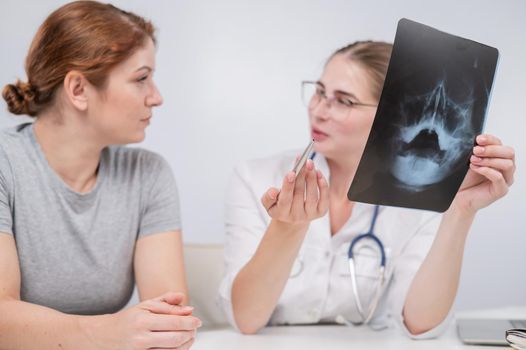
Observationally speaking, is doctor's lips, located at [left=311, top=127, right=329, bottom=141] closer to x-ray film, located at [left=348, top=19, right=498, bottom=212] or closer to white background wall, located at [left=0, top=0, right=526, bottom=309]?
x-ray film, located at [left=348, top=19, right=498, bottom=212]

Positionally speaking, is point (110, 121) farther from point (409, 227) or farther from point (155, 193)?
point (409, 227)

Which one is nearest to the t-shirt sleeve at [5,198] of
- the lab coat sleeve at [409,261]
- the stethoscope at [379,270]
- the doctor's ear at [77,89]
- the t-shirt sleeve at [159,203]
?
the doctor's ear at [77,89]

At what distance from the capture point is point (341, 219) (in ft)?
5.33

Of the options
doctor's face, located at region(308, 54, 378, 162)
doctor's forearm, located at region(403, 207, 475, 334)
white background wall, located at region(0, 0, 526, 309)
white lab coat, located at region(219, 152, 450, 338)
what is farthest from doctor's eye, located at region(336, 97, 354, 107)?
white background wall, located at region(0, 0, 526, 309)

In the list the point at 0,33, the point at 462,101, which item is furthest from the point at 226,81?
the point at 462,101

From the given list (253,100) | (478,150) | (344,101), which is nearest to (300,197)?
(478,150)

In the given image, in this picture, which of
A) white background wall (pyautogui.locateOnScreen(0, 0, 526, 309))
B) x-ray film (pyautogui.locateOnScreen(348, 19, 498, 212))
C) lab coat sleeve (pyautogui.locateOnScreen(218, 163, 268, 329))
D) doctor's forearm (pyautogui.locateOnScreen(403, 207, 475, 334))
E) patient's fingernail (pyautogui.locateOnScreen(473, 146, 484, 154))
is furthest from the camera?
white background wall (pyautogui.locateOnScreen(0, 0, 526, 309))

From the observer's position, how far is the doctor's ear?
137 centimetres

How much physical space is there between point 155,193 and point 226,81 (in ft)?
2.79

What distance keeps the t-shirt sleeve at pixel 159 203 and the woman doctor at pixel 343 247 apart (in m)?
0.15

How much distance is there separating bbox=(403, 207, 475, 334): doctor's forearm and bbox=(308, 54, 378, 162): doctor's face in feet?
1.00

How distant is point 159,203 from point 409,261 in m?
0.59

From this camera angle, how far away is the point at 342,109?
5.03 feet

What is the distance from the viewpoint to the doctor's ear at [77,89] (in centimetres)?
137
